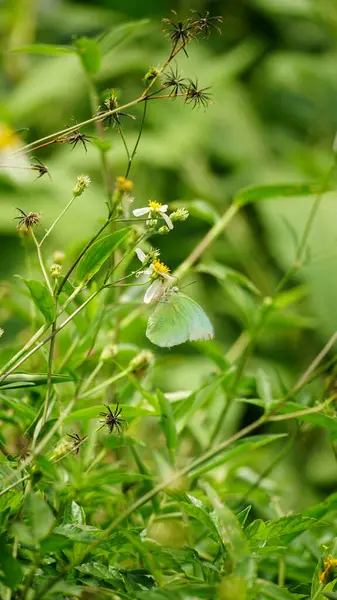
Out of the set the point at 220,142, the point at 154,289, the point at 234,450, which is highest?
the point at 154,289

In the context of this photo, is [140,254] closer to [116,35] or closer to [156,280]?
[156,280]

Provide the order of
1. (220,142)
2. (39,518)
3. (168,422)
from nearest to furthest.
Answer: (39,518), (168,422), (220,142)

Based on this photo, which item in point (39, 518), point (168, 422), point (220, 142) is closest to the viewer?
point (39, 518)

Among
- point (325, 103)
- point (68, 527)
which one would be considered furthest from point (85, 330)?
point (325, 103)

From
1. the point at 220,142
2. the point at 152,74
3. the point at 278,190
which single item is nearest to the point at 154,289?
the point at 152,74

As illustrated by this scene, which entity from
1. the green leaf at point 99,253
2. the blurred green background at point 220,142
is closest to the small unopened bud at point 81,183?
the green leaf at point 99,253

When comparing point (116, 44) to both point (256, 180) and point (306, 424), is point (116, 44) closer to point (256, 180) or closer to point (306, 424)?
point (306, 424)
